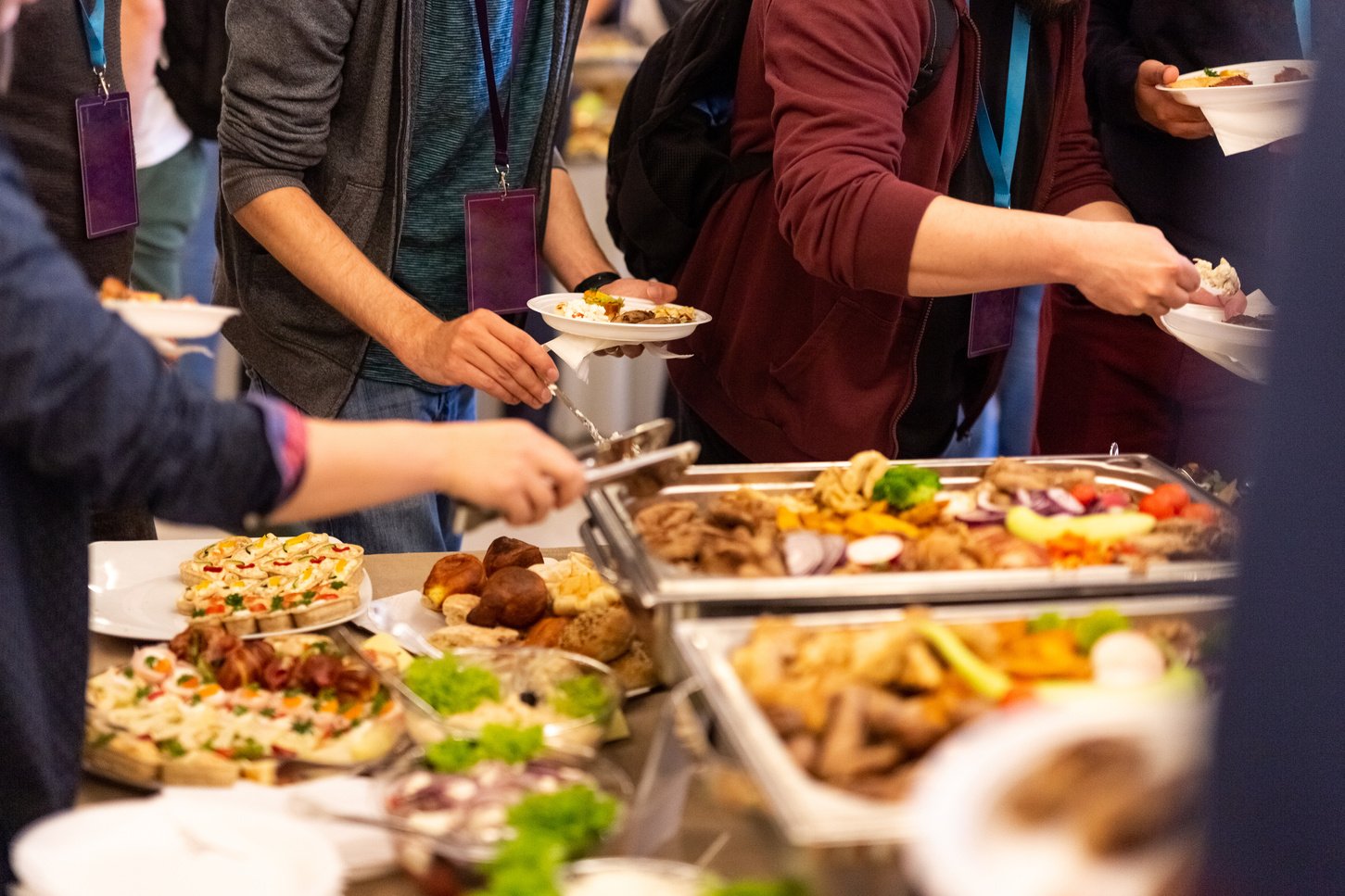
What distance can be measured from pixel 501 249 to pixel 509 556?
0.59 meters

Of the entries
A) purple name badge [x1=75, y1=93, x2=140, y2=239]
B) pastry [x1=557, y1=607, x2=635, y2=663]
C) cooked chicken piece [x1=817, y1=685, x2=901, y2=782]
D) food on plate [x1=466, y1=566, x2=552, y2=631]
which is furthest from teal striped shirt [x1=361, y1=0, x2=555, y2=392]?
cooked chicken piece [x1=817, y1=685, x2=901, y2=782]

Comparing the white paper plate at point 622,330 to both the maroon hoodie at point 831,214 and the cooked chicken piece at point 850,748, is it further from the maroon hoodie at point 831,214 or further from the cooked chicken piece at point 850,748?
the cooked chicken piece at point 850,748

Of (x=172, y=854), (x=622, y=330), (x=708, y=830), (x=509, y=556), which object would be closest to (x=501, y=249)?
(x=622, y=330)

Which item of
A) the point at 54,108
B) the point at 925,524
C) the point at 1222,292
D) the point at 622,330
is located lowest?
the point at 925,524

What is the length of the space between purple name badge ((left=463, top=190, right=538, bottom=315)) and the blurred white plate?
35.5 inches

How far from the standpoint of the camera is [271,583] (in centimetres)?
171

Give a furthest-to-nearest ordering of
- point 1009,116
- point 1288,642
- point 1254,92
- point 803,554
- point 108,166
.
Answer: point 108,166 → point 1009,116 → point 1254,92 → point 803,554 → point 1288,642

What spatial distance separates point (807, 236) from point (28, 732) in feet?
3.62

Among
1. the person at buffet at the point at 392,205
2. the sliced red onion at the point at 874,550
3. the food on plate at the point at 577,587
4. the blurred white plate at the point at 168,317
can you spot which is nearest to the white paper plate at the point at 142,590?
the food on plate at the point at 577,587

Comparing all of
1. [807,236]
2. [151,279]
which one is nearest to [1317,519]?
[807,236]

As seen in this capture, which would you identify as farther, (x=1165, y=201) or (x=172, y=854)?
(x=1165, y=201)

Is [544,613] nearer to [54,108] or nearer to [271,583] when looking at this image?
[271,583]

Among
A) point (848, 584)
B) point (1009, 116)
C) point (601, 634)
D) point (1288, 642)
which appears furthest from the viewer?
point (1009, 116)

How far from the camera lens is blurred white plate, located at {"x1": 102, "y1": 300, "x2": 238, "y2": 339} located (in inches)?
45.9
